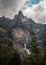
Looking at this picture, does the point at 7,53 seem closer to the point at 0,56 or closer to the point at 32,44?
the point at 0,56

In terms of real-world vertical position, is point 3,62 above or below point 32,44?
below

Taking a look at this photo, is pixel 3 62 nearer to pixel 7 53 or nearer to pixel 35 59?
pixel 7 53

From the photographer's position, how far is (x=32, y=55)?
121 meters

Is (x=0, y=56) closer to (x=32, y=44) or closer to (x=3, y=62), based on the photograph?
(x=3, y=62)

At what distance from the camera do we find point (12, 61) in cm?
11850

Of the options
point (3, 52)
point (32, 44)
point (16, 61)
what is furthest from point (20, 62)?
point (32, 44)

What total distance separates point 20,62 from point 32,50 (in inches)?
624

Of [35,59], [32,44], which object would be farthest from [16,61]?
[32,44]

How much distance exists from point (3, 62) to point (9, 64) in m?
3.34

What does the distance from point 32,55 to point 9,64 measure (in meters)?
13.3

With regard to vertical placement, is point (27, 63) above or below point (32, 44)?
below

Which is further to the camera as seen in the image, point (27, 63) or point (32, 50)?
point (32, 50)

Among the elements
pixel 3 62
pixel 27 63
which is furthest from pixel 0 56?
pixel 27 63

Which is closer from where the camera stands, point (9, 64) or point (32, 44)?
point (9, 64)
